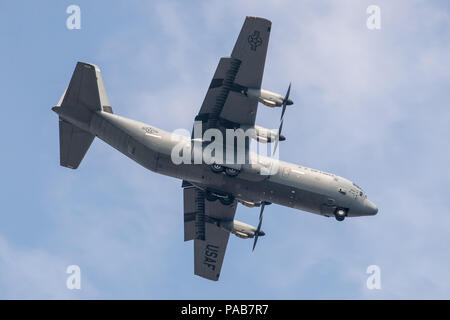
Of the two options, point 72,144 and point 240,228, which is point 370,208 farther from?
point 72,144

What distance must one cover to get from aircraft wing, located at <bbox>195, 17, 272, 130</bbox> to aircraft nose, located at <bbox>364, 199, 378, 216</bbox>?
10.7 m

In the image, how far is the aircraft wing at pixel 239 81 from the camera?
2201 inches

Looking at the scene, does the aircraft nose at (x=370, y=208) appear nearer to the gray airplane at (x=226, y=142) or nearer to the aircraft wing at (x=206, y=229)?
the gray airplane at (x=226, y=142)

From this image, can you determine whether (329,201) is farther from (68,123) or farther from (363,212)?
(68,123)

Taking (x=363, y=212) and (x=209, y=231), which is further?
(x=209, y=231)

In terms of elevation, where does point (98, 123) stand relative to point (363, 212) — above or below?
above

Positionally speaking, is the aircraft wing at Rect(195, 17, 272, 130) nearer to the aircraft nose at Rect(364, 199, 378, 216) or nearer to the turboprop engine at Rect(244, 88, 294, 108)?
the turboprop engine at Rect(244, 88, 294, 108)

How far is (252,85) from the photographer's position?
57.1m

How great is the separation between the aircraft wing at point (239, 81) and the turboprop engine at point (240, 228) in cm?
906

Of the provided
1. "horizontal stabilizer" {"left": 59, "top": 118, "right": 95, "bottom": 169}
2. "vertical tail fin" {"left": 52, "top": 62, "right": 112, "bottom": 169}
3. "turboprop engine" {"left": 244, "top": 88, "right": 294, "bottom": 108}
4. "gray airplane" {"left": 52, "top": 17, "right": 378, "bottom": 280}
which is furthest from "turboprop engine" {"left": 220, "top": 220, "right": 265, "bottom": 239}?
"vertical tail fin" {"left": 52, "top": 62, "right": 112, "bottom": 169}

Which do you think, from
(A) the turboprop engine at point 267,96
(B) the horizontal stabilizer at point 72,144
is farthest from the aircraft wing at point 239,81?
(B) the horizontal stabilizer at point 72,144

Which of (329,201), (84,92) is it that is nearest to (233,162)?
(329,201)

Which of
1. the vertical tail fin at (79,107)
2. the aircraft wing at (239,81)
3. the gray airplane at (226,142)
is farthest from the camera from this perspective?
the vertical tail fin at (79,107)

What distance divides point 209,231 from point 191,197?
3.38m
